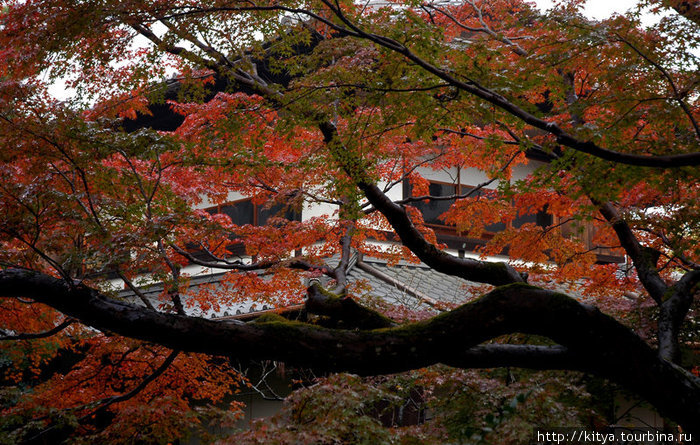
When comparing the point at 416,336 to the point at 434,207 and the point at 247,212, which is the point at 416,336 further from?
the point at 247,212

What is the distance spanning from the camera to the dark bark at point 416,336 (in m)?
5.21

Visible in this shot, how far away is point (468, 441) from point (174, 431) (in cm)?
465

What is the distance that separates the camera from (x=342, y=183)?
7.42m

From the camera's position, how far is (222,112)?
10.5 m

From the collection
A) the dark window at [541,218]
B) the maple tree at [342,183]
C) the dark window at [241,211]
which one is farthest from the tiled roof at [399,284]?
the dark window at [541,218]

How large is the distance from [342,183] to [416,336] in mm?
2565

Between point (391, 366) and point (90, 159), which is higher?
point (90, 159)

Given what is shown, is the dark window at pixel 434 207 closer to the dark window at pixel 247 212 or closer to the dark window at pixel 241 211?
the dark window at pixel 247 212

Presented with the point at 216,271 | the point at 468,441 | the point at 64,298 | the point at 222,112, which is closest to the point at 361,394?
the point at 468,441

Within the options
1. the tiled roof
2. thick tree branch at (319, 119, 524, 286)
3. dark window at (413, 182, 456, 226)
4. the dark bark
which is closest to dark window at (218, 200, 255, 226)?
the tiled roof

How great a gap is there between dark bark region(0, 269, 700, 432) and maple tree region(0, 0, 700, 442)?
0.02 meters

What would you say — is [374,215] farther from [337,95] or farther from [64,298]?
[64,298]

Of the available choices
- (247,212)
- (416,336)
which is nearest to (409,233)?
(416,336)

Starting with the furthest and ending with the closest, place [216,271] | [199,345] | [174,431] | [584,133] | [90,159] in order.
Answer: [216,271] → [174,431] → [90,159] → [584,133] → [199,345]
